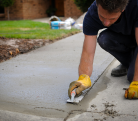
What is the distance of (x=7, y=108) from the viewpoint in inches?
65.4

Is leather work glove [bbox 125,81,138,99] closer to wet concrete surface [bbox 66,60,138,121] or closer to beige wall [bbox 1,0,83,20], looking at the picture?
wet concrete surface [bbox 66,60,138,121]


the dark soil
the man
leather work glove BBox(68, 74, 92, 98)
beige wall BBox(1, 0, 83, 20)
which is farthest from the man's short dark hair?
beige wall BBox(1, 0, 83, 20)

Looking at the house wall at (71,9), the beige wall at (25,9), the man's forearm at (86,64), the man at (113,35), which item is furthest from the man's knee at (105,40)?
the beige wall at (25,9)

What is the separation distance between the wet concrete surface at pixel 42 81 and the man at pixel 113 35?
22 cm

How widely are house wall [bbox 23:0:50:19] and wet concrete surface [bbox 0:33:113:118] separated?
15.0 meters

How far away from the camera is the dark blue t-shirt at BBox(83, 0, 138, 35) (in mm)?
1725

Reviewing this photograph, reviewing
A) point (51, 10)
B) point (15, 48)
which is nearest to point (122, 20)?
point (15, 48)

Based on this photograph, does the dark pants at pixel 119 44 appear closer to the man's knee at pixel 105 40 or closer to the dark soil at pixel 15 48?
the man's knee at pixel 105 40

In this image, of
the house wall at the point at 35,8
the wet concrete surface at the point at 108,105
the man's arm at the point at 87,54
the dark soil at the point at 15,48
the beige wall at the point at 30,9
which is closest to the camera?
the wet concrete surface at the point at 108,105

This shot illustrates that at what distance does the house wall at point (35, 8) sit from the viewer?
1767 cm

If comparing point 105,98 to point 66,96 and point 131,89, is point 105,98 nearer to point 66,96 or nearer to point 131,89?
point 131,89

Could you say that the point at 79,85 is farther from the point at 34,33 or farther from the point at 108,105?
the point at 34,33

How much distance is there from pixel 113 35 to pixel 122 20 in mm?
424

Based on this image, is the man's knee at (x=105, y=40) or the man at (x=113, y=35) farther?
the man's knee at (x=105, y=40)
